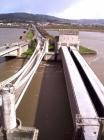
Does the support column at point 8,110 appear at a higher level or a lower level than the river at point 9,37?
higher

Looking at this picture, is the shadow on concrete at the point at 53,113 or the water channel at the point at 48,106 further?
the water channel at the point at 48,106

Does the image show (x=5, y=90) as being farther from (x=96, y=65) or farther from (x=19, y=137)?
(x=96, y=65)

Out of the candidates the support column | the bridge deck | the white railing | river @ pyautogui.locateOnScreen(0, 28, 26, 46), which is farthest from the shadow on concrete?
river @ pyautogui.locateOnScreen(0, 28, 26, 46)

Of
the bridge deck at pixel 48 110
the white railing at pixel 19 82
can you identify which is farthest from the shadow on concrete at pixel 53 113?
the white railing at pixel 19 82

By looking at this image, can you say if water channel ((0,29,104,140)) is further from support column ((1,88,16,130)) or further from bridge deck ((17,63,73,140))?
support column ((1,88,16,130))

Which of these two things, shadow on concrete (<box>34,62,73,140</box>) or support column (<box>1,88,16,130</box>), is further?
shadow on concrete (<box>34,62,73,140</box>)

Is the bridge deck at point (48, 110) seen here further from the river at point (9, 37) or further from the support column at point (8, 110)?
the river at point (9, 37)

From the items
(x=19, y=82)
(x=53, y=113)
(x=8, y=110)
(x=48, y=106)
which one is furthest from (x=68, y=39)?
(x=8, y=110)
